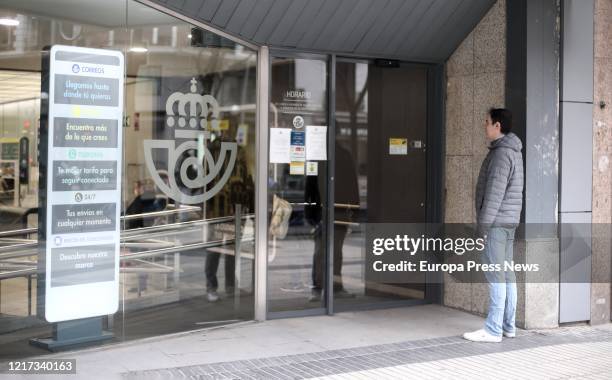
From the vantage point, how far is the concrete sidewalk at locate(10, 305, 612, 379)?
19.9 ft

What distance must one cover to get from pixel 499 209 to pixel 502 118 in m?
0.79

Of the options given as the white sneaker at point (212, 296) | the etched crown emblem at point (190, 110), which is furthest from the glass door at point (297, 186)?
the etched crown emblem at point (190, 110)

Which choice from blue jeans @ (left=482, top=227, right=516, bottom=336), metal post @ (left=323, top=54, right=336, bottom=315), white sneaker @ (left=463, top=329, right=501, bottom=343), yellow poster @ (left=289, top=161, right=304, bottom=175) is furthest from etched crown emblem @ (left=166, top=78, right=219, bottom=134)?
white sneaker @ (left=463, top=329, right=501, bottom=343)

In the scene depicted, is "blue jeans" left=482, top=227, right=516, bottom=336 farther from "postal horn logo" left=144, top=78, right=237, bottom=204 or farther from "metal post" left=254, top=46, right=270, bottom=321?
"postal horn logo" left=144, top=78, right=237, bottom=204

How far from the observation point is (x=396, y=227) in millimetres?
8766

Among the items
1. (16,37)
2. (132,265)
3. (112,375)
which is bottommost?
(112,375)

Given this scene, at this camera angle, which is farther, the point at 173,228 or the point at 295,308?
the point at 295,308

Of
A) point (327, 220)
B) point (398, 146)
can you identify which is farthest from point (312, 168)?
point (398, 146)

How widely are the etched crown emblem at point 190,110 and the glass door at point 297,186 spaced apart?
2.17 feet

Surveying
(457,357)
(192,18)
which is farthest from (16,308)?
(457,357)

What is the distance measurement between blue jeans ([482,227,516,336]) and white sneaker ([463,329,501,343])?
4cm

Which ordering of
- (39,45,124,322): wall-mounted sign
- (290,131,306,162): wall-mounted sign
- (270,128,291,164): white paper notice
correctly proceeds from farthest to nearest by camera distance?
(290,131,306,162): wall-mounted sign < (270,128,291,164): white paper notice < (39,45,124,322): wall-mounted sign

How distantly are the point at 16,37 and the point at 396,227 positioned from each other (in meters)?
4.33

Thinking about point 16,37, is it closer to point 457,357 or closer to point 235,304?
point 235,304
